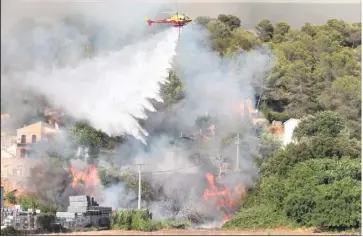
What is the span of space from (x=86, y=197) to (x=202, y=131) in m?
1.53

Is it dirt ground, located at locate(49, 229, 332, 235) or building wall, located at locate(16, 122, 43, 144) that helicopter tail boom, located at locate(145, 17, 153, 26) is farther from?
dirt ground, located at locate(49, 229, 332, 235)

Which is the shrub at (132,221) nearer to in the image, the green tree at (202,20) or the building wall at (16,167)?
the building wall at (16,167)

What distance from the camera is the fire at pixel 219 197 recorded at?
8789mm

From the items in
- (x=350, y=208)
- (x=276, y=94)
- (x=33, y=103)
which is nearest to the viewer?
(x=350, y=208)

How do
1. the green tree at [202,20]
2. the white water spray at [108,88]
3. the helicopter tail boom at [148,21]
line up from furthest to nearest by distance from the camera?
the green tree at [202,20] → the helicopter tail boom at [148,21] → the white water spray at [108,88]

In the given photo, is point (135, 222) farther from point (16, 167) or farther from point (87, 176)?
point (16, 167)

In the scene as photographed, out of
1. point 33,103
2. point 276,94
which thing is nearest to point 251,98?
point 276,94

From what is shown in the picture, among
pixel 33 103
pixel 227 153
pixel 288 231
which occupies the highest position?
pixel 33 103

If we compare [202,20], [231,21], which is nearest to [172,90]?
[202,20]

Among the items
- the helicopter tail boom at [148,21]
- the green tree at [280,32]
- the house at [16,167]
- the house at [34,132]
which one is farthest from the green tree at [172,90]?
the green tree at [280,32]

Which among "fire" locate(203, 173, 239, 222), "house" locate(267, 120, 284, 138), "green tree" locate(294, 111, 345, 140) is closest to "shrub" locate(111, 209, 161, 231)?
"fire" locate(203, 173, 239, 222)

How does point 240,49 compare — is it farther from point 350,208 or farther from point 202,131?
point 350,208

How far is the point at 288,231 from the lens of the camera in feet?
27.4

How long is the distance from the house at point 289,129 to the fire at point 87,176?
7.23 feet
